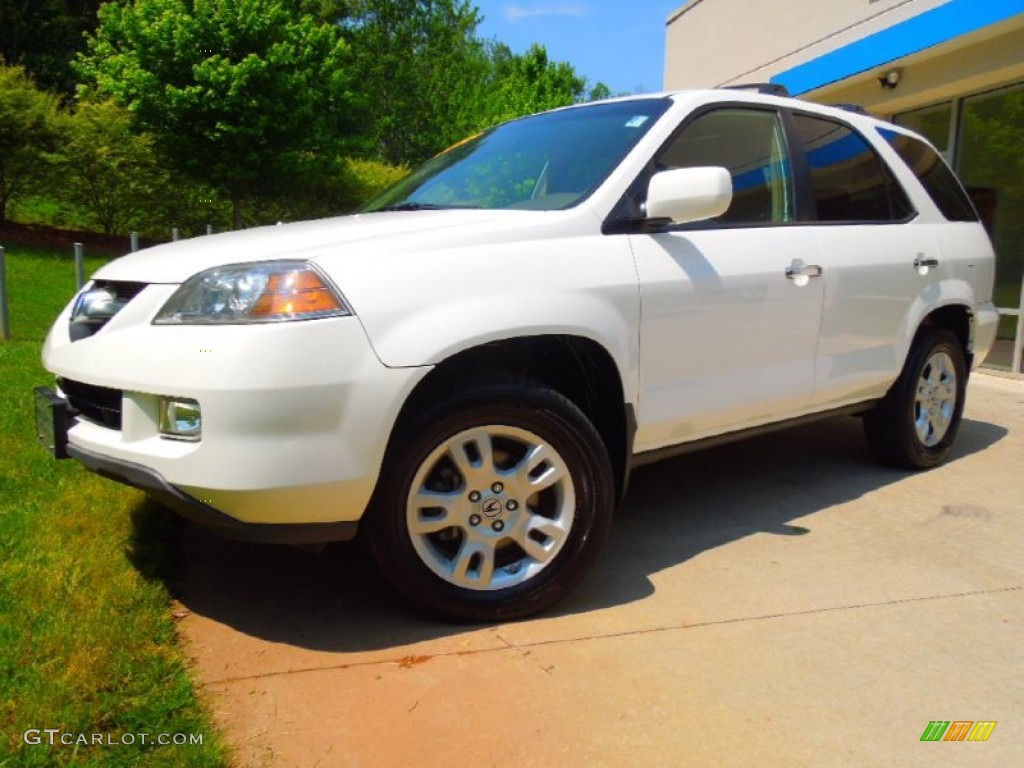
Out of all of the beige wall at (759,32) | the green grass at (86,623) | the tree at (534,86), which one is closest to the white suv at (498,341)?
the green grass at (86,623)

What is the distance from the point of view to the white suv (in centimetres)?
237

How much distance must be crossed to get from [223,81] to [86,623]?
51.7 ft

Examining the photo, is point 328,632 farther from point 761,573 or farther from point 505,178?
point 505,178

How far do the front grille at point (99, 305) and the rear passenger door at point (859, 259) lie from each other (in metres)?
2.76

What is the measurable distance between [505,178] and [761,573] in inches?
73.9

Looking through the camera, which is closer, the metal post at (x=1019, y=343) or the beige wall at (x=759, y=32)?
the metal post at (x=1019, y=343)

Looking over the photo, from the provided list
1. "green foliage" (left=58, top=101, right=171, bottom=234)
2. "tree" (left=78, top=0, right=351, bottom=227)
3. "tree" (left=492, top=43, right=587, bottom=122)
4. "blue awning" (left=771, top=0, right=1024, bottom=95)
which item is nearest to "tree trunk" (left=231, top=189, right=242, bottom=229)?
"tree" (left=78, top=0, right=351, bottom=227)

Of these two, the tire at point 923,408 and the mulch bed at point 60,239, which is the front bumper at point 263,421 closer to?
the tire at point 923,408

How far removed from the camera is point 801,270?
11.6 ft

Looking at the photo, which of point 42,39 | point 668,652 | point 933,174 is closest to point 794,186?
point 933,174

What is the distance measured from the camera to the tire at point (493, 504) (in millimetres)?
2570

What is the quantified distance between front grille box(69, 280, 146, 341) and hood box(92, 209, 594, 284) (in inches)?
1.4

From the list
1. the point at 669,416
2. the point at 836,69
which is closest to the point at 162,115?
the point at 836,69

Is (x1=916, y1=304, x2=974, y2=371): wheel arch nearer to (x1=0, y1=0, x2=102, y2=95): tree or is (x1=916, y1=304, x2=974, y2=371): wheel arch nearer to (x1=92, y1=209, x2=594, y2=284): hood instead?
(x1=92, y1=209, x2=594, y2=284): hood
